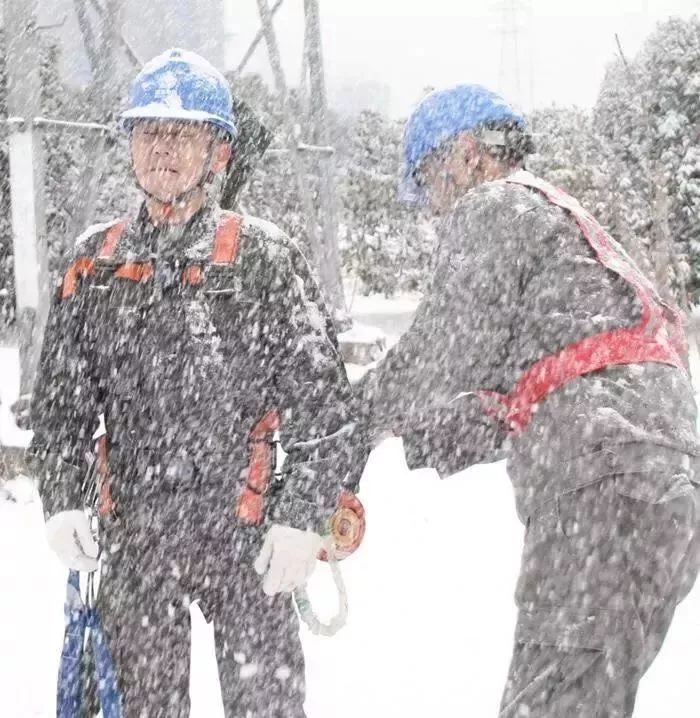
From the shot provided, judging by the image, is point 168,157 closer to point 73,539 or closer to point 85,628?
point 73,539

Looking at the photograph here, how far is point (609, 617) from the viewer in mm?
2121

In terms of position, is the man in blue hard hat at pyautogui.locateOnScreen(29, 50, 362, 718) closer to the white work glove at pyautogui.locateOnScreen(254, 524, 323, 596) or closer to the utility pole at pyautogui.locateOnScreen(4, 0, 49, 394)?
the white work glove at pyautogui.locateOnScreen(254, 524, 323, 596)

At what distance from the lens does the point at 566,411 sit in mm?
2230

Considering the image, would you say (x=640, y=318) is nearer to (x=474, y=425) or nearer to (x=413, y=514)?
(x=474, y=425)

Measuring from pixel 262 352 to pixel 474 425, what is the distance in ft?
1.86

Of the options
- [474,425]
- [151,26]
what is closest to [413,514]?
[474,425]

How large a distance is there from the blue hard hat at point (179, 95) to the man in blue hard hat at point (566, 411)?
2.09 ft

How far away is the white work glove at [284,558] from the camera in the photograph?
2.33 meters

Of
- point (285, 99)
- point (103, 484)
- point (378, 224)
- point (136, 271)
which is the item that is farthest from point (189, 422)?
point (378, 224)

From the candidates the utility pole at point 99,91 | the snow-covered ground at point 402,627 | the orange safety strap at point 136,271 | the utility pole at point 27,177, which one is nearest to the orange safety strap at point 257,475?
the orange safety strap at point 136,271

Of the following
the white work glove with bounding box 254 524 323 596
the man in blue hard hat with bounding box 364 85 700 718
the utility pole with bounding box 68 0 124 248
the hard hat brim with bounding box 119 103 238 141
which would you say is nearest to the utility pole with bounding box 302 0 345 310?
the utility pole with bounding box 68 0 124 248

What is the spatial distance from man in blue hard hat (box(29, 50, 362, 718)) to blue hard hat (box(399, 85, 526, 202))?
1.56 feet

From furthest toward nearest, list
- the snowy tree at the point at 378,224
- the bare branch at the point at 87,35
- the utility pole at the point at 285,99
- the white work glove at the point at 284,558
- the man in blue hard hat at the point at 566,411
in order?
1. the snowy tree at the point at 378,224
2. the utility pole at the point at 285,99
3. the bare branch at the point at 87,35
4. the white work glove at the point at 284,558
5. the man in blue hard hat at the point at 566,411

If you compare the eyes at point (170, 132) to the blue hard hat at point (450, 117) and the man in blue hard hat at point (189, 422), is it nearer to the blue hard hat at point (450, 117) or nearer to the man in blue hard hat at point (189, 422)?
the man in blue hard hat at point (189, 422)
